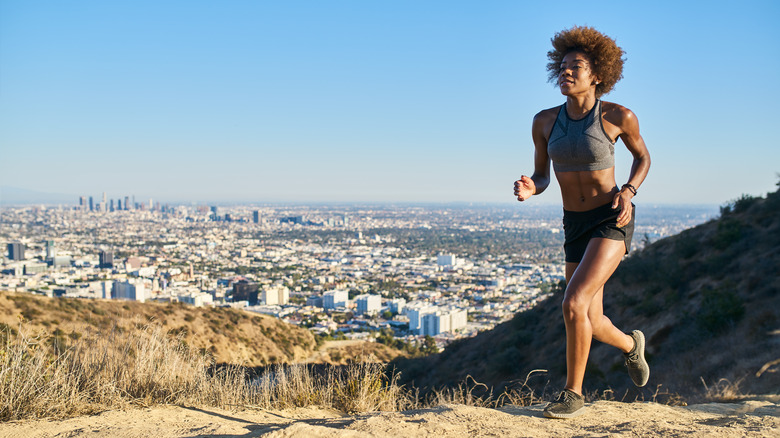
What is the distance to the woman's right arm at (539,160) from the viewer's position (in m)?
3.08

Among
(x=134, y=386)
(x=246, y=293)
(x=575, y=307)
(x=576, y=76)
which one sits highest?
(x=576, y=76)

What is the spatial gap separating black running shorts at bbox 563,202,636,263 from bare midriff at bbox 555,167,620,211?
38mm

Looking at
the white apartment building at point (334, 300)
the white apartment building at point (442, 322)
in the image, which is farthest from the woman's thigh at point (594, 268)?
the white apartment building at point (334, 300)

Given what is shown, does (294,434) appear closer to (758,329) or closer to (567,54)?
(567,54)

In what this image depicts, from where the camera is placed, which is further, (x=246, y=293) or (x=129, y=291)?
(x=246, y=293)

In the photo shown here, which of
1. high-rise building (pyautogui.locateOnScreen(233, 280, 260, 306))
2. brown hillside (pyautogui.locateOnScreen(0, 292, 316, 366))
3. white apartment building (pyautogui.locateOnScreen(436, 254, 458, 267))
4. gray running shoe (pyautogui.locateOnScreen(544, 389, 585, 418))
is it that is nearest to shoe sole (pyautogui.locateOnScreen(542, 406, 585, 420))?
gray running shoe (pyautogui.locateOnScreen(544, 389, 585, 418))

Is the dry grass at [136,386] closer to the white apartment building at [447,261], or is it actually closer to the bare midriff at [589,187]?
the bare midriff at [589,187]

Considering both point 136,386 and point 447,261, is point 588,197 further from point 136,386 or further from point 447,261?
point 447,261

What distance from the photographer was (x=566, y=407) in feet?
9.84

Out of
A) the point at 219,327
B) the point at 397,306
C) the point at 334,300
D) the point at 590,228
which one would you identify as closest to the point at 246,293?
the point at 334,300

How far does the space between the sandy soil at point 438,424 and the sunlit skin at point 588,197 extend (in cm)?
37

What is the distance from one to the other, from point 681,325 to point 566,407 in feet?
24.7

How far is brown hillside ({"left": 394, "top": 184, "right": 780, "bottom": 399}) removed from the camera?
262 inches

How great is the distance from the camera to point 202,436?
104 inches
